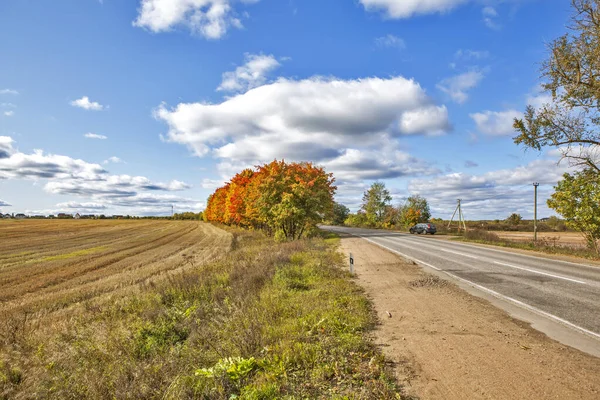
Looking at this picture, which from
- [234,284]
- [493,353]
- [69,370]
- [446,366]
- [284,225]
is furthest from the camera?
[284,225]

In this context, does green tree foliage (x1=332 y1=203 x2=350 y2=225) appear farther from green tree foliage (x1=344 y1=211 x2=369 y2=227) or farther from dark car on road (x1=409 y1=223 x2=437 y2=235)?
dark car on road (x1=409 y1=223 x2=437 y2=235)

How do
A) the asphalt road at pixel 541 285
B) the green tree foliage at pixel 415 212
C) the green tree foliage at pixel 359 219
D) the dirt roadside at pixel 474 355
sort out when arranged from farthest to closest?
1. the green tree foliage at pixel 359 219
2. the green tree foliage at pixel 415 212
3. the asphalt road at pixel 541 285
4. the dirt roadside at pixel 474 355

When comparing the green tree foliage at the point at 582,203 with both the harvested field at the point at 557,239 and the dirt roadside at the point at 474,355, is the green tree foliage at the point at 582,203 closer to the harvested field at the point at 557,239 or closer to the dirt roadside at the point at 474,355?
the harvested field at the point at 557,239

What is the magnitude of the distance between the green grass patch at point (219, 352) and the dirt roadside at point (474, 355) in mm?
500

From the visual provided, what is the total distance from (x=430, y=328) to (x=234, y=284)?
22.1 ft

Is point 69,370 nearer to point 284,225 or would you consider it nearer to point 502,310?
point 502,310

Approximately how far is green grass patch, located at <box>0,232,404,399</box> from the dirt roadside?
50cm

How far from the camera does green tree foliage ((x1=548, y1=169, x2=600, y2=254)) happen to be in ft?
60.6

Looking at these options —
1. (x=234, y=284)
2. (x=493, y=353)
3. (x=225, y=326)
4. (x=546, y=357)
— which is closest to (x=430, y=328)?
(x=493, y=353)

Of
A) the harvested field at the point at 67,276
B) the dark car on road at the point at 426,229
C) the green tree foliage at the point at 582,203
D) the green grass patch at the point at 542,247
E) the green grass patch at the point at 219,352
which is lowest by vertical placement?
the harvested field at the point at 67,276

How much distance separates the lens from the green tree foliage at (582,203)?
18.5 m

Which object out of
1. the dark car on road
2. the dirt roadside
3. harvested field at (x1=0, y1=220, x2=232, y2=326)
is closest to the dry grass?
harvested field at (x1=0, y1=220, x2=232, y2=326)

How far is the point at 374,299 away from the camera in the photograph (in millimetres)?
9156

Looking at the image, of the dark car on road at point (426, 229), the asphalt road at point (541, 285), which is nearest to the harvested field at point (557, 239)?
the dark car on road at point (426, 229)
